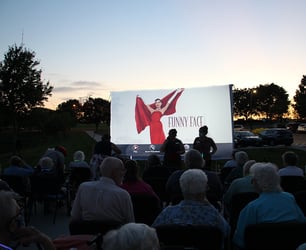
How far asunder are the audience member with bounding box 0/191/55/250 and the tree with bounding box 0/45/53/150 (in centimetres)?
2028

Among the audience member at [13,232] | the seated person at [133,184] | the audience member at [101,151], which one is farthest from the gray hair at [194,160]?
the audience member at [101,151]

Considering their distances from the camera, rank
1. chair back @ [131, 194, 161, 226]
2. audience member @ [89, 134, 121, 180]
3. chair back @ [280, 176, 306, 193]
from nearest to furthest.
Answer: chair back @ [131, 194, 161, 226], chair back @ [280, 176, 306, 193], audience member @ [89, 134, 121, 180]

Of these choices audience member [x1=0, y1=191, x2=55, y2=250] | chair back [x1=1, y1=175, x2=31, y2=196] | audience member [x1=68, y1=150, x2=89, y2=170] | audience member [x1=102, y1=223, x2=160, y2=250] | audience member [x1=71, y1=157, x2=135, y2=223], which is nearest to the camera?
Result: audience member [x1=102, y1=223, x2=160, y2=250]

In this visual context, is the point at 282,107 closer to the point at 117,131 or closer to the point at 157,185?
the point at 117,131

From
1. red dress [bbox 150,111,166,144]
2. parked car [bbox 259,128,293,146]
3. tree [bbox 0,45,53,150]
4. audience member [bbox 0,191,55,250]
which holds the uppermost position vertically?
tree [bbox 0,45,53,150]

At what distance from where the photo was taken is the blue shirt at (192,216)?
3.09m

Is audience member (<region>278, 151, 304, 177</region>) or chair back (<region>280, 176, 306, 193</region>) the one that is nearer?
chair back (<region>280, 176, 306, 193</region>)

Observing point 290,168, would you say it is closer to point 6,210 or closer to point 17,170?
point 6,210

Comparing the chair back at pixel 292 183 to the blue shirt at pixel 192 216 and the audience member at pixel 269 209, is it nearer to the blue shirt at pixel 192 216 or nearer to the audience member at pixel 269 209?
the audience member at pixel 269 209

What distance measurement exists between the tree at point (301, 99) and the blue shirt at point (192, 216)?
6192 cm

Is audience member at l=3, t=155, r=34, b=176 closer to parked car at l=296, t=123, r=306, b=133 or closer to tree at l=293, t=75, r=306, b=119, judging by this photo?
parked car at l=296, t=123, r=306, b=133

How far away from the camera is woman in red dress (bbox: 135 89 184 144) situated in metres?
13.1

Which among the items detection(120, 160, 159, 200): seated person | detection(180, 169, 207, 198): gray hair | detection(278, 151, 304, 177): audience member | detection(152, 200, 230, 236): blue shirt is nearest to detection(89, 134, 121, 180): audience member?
detection(120, 160, 159, 200): seated person

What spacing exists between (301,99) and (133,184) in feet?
206
